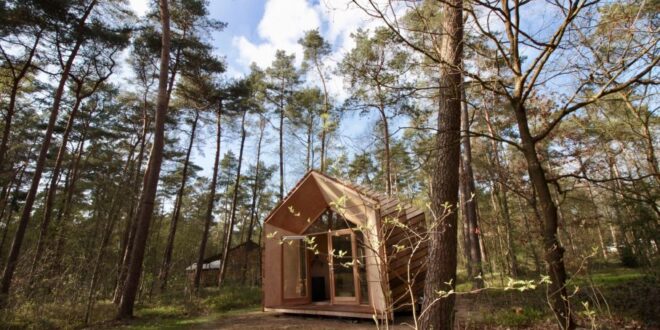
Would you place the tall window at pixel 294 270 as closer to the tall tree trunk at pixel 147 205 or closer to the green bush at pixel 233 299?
the green bush at pixel 233 299

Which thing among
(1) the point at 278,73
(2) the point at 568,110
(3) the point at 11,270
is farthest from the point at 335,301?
(1) the point at 278,73

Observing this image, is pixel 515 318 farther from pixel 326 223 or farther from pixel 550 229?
pixel 326 223

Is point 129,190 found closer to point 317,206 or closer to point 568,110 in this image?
point 317,206

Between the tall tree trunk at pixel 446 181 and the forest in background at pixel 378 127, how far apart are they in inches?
0.8

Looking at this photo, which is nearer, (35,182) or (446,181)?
(446,181)

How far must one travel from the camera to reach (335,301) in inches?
278

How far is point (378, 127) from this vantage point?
7.57 metres

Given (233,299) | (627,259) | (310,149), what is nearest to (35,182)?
(233,299)

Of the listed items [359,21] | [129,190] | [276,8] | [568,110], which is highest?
[129,190]

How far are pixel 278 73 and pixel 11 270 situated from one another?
1122 cm

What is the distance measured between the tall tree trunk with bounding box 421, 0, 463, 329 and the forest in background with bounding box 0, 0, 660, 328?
22mm

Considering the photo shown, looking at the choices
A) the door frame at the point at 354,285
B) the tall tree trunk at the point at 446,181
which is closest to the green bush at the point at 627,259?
the door frame at the point at 354,285

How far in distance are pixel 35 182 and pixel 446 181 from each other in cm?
987

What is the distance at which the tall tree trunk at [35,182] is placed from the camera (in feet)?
23.4
